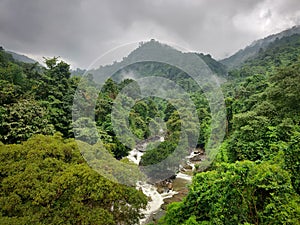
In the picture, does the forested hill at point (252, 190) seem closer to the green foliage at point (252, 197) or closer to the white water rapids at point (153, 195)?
the green foliage at point (252, 197)

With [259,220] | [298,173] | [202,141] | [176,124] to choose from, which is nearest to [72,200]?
[259,220]

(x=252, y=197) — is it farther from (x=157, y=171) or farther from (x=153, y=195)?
(x=157, y=171)

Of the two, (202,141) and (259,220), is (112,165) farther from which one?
(202,141)

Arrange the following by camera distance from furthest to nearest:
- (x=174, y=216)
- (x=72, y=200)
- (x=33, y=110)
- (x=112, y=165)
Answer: (x=33, y=110) → (x=112, y=165) → (x=72, y=200) → (x=174, y=216)

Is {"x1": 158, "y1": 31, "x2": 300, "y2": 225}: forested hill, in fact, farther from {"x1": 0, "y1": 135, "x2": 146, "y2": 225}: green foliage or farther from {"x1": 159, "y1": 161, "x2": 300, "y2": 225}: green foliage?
{"x1": 0, "y1": 135, "x2": 146, "y2": 225}: green foliage

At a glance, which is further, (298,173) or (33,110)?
(33,110)

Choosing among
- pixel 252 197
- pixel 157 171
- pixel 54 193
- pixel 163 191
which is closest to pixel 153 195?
pixel 163 191

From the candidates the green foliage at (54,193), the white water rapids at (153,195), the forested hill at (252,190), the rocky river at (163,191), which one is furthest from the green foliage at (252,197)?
the white water rapids at (153,195)

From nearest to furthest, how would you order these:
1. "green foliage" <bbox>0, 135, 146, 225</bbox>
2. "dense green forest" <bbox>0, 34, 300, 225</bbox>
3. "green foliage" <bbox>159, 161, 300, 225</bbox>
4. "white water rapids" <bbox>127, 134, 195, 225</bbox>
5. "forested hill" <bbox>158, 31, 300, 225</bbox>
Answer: "green foliage" <bbox>159, 161, 300, 225</bbox>, "forested hill" <bbox>158, 31, 300, 225</bbox>, "dense green forest" <bbox>0, 34, 300, 225</bbox>, "green foliage" <bbox>0, 135, 146, 225</bbox>, "white water rapids" <bbox>127, 134, 195, 225</bbox>

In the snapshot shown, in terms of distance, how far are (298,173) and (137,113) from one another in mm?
22472

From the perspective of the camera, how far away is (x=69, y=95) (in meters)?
20.7

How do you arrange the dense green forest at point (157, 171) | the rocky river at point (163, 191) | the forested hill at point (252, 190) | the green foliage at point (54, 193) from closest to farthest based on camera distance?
the forested hill at point (252, 190) → the dense green forest at point (157, 171) → the green foliage at point (54, 193) → the rocky river at point (163, 191)

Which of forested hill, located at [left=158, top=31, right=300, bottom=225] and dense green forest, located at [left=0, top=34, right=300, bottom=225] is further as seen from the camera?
dense green forest, located at [left=0, top=34, right=300, bottom=225]

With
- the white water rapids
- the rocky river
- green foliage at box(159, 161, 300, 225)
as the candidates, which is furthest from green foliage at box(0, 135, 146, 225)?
the white water rapids
